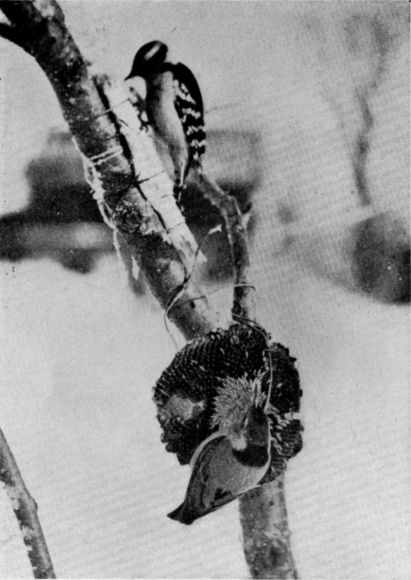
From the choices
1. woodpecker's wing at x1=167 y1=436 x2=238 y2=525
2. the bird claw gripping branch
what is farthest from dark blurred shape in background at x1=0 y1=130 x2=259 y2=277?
woodpecker's wing at x1=167 y1=436 x2=238 y2=525

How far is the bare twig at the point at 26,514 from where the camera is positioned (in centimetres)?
76

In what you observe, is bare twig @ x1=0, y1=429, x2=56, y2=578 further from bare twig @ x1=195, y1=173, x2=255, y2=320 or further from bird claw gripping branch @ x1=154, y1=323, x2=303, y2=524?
bare twig @ x1=195, y1=173, x2=255, y2=320

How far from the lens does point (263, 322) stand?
765 mm

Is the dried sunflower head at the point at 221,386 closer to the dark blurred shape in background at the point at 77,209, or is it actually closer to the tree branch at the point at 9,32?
the dark blurred shape in background at the point at 77,209

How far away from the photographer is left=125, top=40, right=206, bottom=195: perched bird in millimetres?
747

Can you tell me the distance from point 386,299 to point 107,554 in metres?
0.51

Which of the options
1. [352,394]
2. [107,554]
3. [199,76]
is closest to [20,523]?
[107,554]

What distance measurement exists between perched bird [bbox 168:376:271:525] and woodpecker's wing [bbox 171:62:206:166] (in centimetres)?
34

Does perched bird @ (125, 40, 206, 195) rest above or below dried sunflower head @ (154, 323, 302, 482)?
above

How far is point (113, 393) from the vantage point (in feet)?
2.50

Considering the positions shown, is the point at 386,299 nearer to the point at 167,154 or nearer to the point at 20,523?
the point at 167,154

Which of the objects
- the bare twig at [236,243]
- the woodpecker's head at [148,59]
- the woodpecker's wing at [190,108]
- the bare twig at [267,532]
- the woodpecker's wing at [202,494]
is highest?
the woodpecker's head at [148,59]

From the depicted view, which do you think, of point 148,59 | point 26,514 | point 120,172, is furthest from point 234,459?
point 148,59

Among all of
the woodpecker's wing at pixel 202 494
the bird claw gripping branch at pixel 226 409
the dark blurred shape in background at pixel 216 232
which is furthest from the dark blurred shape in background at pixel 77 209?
the woodpecker's wing at pixel 202 494
